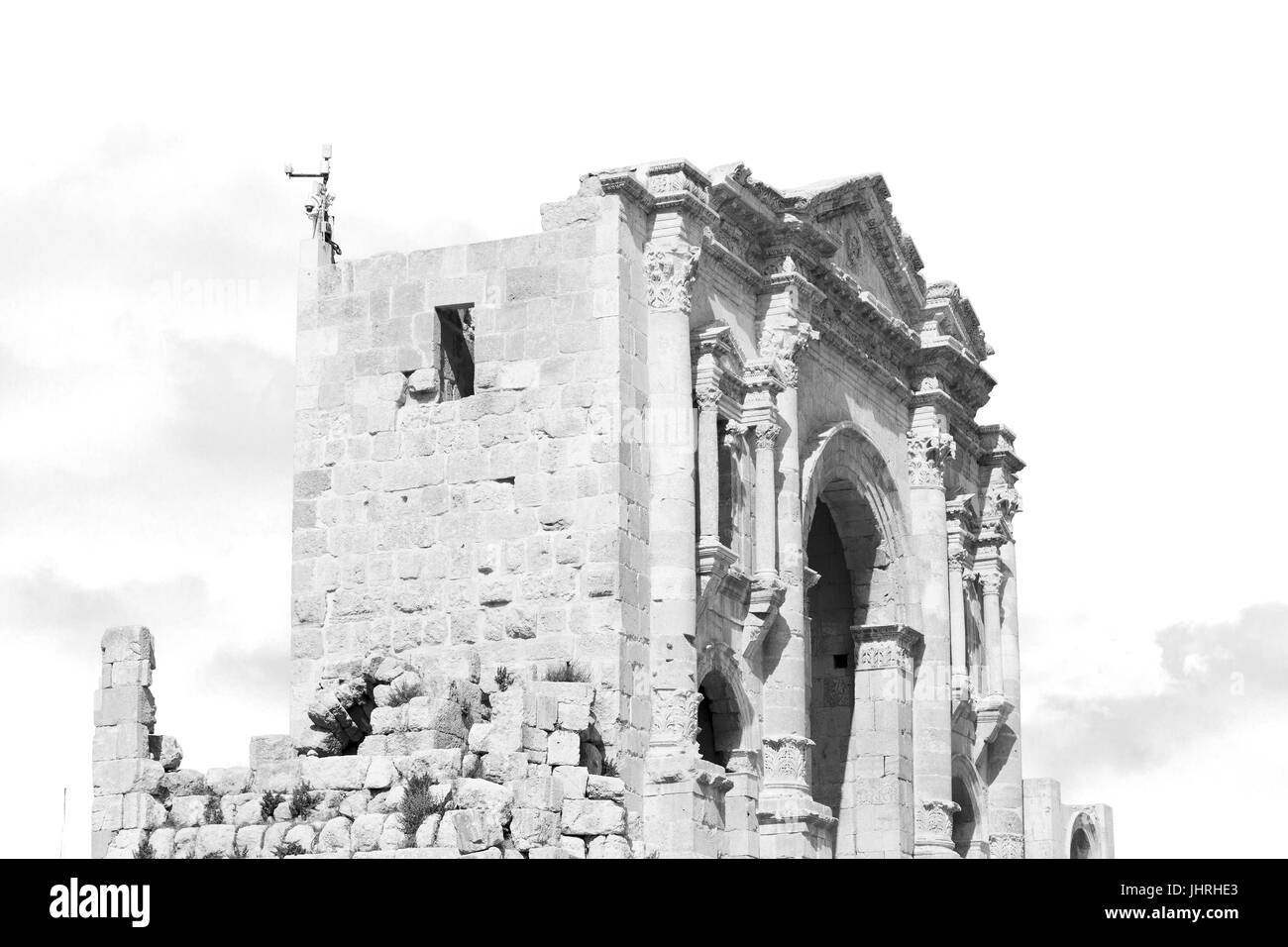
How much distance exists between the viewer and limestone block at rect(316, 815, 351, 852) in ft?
73.2

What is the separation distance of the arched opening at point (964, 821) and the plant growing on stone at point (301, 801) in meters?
16.0

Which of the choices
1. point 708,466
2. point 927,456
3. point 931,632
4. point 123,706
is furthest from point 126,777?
point 927,456

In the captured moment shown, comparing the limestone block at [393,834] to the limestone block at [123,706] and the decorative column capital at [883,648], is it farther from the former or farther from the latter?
the decorative column capital at [883,648]

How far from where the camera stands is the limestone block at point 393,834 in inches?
868

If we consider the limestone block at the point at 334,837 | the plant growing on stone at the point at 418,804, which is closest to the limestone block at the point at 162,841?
the limestone block at the point at 334,837

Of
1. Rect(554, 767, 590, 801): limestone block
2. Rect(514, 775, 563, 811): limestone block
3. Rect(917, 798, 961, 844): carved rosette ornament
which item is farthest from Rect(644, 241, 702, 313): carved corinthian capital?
Rect(917, 798, 961, 844): carved rosette ornament

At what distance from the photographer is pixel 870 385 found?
3491 cm

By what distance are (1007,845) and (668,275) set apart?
13.4 metres

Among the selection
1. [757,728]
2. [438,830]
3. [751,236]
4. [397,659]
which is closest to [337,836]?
[438,830]

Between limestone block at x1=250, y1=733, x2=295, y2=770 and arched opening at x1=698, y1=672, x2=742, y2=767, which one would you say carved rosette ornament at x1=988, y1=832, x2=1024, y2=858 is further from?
limestone block at x1=250, y1=733, x2=295, y2=770

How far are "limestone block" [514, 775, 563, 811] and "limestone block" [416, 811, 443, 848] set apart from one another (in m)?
0.90

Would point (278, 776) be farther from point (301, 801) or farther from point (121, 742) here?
point (121, 742)

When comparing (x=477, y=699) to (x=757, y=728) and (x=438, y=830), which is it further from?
(x=757, y=728)

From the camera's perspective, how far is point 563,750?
952 inches
